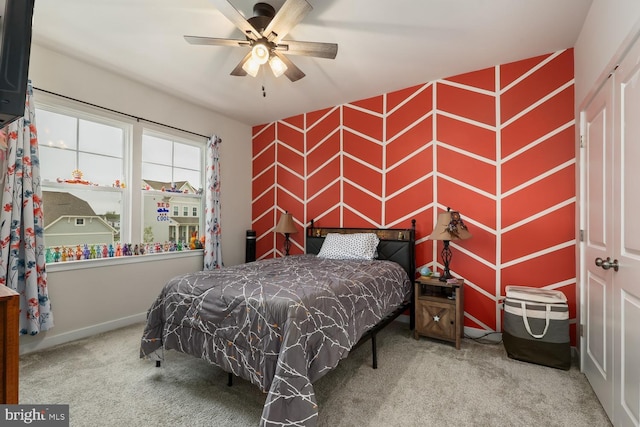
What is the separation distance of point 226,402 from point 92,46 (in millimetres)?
3075

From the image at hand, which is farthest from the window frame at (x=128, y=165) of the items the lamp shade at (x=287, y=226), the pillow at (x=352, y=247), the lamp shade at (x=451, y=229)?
the lamp shade at (x=451, y=229)

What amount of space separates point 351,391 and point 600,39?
2779 millimetres

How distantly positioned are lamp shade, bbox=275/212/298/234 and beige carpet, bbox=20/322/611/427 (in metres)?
1.80

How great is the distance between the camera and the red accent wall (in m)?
2.69

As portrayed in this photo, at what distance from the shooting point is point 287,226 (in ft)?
13.0

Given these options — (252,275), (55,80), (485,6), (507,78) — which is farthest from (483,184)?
(55,80)

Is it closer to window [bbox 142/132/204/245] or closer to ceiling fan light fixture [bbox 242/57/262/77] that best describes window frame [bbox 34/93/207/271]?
window [bbox 142/132/204/245]

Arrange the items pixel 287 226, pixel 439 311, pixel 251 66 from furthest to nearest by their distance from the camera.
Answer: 1. pixel 287 226
2. pixel 439 311
3. pixel 251 66

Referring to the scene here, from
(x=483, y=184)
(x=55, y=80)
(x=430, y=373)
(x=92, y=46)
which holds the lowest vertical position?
(x=430, y=373)

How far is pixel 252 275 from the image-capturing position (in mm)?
2275

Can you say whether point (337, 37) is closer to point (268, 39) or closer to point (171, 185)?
point (268, 39)

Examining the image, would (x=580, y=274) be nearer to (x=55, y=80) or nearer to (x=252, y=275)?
(x=252, y=275)

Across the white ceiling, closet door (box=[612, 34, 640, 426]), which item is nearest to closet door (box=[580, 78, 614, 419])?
closet door (box=[612, 34, 640, 426])

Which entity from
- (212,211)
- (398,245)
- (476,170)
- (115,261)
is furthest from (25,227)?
(476,170)
